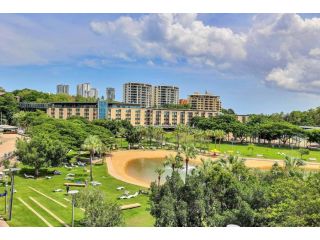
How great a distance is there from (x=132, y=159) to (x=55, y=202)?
84.7ft

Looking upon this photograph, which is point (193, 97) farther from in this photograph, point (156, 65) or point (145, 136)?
point (156, 65)

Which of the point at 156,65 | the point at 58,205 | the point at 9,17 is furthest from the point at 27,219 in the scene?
the point at 156,65

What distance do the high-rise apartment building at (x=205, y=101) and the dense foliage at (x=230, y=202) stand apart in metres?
105

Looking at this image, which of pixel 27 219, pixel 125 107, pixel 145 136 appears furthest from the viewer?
pixel 125 107

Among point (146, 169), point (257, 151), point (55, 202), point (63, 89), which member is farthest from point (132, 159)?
point (63, 89)

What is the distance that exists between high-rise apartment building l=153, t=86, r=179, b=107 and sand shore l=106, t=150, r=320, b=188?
60.6m

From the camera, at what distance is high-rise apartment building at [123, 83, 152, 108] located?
10744 centimetres

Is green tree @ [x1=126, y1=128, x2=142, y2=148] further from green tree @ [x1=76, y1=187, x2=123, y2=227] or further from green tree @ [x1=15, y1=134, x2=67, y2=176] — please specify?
green tree @ [x1=76, y1=187, x2=123, y2=227]

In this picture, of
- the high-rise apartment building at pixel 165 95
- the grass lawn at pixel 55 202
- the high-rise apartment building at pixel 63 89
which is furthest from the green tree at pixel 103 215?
the high-rise apartment building at pixel 63 89

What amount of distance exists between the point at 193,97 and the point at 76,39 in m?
98.5

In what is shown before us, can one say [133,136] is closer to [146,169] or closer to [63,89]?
[146,169]

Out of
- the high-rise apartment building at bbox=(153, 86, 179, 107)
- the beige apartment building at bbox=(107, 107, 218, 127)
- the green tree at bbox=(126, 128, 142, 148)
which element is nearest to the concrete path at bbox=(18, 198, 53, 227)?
the green tree at bbox=(126, 128, 142, 148)

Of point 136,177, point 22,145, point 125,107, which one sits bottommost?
point 136,177

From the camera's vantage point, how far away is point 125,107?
8969 cm
